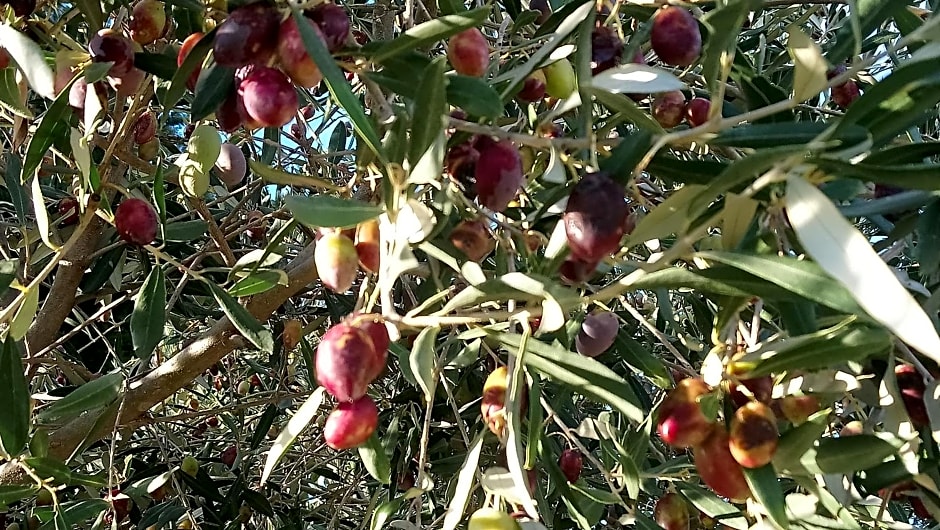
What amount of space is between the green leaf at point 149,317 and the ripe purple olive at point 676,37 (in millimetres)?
737

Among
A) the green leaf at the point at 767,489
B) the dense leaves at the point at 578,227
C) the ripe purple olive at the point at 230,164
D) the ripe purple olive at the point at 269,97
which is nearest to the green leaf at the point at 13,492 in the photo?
the dense leaves at the point at 578,227

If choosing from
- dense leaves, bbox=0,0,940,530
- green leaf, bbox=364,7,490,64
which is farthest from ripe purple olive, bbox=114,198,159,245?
green leaf, bbox=364,7,490,64

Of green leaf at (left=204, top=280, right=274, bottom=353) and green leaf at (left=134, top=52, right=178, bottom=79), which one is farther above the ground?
green leaf at (left=134, top=52, right=178, bottom=79)

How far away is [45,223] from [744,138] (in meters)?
0.73

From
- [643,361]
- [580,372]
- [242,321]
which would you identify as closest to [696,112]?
[643,361]

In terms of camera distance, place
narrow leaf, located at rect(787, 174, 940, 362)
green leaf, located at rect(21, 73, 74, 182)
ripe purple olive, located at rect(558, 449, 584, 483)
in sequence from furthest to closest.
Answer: ripe purple olive, located at rect(558, 449, 584, 483), green leaf, located at rect(21, 73, 74, 182), narrow leaf, located at rect(787, 174, 940, 362)

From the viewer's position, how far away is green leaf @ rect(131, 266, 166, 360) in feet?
3.37

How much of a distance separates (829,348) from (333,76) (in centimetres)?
39

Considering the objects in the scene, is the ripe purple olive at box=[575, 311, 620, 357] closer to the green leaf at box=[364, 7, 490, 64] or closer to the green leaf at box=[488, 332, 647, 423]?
the green leaf at box=[488, 332, 647, 423]

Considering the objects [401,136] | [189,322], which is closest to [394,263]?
[401,136]

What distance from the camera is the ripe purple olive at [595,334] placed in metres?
0.86

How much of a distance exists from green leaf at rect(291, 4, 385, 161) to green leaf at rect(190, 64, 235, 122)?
0.49 feet

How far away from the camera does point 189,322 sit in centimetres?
201

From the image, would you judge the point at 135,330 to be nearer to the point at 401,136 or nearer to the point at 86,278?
the point at 86,278
